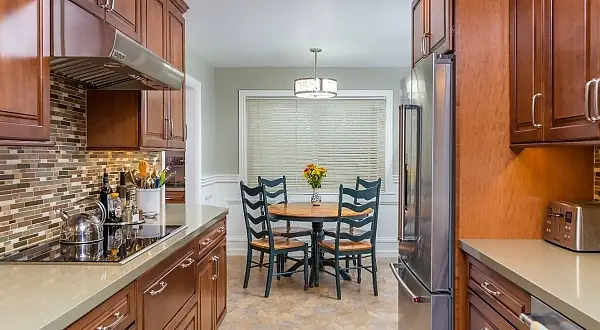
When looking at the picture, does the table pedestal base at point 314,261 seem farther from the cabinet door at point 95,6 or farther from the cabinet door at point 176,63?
the cabinet door at point 95,6

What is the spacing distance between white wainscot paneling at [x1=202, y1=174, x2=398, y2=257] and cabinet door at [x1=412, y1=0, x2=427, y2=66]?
3.14 meters

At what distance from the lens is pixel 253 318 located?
12.1 ft

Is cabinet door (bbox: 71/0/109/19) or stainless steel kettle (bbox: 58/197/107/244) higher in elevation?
cabinet door (bbox: 71/0/109/19)

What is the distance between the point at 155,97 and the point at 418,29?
5.51 ft

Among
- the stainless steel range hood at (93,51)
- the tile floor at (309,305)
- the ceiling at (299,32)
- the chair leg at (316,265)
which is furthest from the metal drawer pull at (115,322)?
the chair leg at (316,265)

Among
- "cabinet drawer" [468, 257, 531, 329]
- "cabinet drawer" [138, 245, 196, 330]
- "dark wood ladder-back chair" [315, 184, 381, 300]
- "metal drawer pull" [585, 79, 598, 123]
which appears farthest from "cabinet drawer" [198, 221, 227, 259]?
"metal drawer pull" [585, 79, 598, 123]

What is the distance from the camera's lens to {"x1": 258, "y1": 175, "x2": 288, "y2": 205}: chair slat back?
5309 mm

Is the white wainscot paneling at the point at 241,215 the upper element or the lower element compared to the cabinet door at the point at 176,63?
lower

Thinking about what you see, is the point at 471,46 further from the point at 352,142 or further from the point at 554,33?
the point at 352,142

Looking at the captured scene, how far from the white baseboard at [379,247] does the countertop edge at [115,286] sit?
353 centimetres

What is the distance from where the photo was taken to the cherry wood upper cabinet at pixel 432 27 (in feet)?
7.39

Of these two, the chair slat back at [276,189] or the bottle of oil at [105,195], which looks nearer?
the bottle of oil at [105,195]

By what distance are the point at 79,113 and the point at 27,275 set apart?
48.3 inches

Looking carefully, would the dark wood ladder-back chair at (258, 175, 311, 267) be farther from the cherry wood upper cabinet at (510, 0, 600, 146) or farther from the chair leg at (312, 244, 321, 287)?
the cherry wood upper cabinet at (510, 0, 600, 146)
